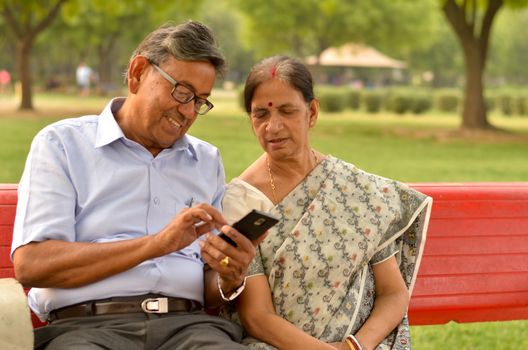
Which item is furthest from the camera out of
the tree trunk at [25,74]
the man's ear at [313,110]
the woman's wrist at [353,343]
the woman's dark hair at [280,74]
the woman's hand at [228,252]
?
the tree trunk at [25,74]

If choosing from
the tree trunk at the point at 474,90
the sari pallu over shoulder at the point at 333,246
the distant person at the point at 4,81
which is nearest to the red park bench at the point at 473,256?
the sari pallu over shoulder at the point at 333,246

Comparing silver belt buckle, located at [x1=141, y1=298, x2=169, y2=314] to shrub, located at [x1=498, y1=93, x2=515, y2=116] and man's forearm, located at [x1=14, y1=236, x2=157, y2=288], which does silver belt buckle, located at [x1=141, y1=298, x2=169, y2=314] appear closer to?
man's forearm, located at [x1=14, y1=236, x2=157, y2=288]

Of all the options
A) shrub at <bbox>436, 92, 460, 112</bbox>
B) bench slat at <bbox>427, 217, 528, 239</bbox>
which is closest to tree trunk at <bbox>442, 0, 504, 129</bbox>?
shrub at <bbox>436, 92, 460, 112</bbox>

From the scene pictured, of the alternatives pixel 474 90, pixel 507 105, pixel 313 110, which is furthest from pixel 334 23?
pixel 313 110

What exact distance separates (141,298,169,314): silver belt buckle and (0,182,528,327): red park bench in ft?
4.79

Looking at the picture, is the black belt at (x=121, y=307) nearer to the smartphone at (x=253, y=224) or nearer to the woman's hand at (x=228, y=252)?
the woman's hand at (x=228, y=252)

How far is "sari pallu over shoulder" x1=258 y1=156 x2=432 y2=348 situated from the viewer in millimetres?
3701

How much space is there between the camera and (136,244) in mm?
3271

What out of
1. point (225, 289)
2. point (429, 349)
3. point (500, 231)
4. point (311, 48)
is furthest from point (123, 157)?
point (311, 48)

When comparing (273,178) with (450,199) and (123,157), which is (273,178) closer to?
(123,157)

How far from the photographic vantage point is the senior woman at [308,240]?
3682 mm

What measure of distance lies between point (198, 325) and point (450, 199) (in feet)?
5.08

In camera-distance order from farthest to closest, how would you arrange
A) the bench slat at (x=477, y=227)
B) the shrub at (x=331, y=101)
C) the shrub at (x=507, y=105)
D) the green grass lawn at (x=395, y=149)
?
the shrub at (x=507, y=105), the shrub at (x=331, y=101), the green grass lawn at (x=395, y=149), the bench slat at (x=477, y=227)

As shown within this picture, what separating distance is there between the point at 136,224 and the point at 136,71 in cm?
58
